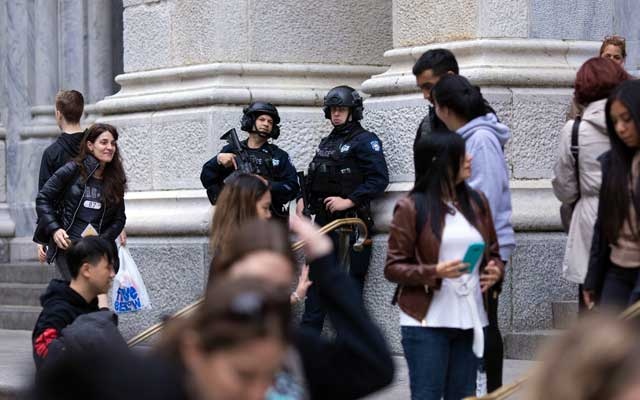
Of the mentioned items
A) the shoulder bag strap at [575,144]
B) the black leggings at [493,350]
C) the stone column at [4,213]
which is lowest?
the stone column at [4,213]

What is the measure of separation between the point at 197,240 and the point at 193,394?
8.08 metres

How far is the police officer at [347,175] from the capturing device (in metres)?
9.77

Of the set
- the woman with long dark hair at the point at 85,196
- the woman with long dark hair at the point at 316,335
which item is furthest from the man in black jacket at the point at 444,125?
the woman with long dark hair at the point at 316,335

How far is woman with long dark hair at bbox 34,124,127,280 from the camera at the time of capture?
32.2 ft

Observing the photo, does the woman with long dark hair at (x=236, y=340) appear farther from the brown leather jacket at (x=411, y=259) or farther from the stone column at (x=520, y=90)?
the stone column at (x=520, y=90)

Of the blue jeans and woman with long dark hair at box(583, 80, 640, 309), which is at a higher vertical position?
woman with long dark hair at box(583, 80, 640, 309)

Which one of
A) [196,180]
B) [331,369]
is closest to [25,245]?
[196,180]

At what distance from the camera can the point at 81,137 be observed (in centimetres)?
1063

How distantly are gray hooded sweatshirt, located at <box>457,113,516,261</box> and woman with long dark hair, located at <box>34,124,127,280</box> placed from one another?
10.9 feet

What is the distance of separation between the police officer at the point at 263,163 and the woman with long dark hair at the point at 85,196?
0.59 meters

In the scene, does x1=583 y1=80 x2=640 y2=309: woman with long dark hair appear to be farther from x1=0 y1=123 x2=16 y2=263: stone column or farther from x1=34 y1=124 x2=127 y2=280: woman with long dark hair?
x1=0 y1=123 x2=16 y2=263: stone column

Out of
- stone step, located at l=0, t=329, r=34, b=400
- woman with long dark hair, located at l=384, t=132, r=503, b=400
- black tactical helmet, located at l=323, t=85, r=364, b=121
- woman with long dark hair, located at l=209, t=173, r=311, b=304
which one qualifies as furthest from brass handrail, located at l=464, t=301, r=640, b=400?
black tactical helmet, located at l=323, t=85, r=364, b=121

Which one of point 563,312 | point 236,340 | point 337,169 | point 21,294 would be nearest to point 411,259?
point 563,312

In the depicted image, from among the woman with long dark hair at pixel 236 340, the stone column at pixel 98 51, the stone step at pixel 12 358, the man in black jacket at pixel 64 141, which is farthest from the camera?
the stone column at pixel 98 51
